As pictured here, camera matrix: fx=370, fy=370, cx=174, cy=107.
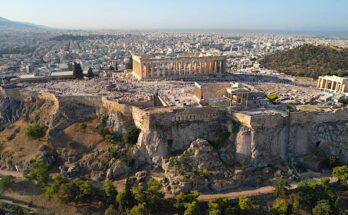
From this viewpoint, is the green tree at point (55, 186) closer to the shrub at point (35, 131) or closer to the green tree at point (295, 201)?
the shrub at point (35, 131)

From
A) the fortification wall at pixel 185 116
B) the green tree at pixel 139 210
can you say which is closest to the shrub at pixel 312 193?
the fortification wall at pixel 185 116

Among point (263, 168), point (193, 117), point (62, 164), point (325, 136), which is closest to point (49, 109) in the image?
point (62, 164)

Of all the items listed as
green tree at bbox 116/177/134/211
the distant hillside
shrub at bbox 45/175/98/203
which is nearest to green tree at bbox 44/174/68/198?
shrub at bbox 45/175/98/203

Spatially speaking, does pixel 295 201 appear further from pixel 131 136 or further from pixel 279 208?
pixel 131 136

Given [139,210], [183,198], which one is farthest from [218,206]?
[139,210]

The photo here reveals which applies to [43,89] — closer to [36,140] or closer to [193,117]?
[36,140]
